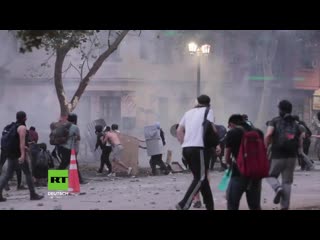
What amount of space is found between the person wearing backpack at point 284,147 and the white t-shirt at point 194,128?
86cm

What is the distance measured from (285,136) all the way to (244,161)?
3.55 feet

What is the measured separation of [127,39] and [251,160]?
23.4m

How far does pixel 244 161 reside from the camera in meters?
7.05

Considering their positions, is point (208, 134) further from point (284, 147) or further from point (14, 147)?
point (14, 147)

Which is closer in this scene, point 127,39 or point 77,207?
point 77,207

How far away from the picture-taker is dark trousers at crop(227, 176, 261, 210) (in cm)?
715

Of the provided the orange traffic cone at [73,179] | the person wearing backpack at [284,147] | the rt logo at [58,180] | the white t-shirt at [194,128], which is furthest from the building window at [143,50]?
the person wearing backpack at [284,147]

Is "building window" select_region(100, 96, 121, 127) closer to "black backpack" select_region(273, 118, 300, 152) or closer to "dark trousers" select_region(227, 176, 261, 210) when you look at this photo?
"black backpack" select_region(273, 118, 300, 152)

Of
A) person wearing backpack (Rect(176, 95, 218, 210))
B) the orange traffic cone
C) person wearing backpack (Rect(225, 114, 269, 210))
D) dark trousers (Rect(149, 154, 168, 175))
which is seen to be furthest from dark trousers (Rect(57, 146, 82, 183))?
person wearing backpack (Rect(225, 114, 269, 210))

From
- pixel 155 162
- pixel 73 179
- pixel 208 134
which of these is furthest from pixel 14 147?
pixel 155 162
